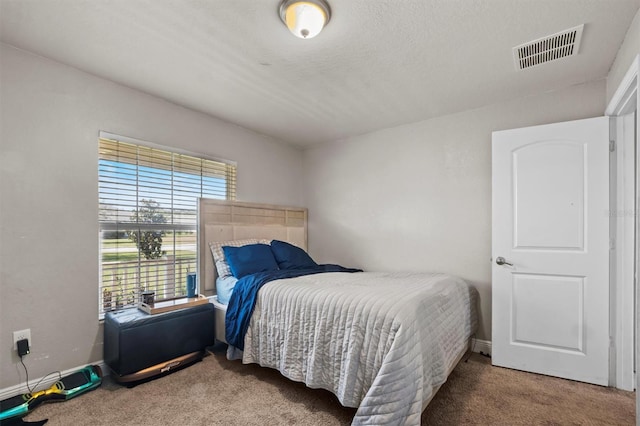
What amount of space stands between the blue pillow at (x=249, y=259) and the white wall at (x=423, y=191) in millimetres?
1219

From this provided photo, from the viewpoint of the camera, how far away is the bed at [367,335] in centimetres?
155

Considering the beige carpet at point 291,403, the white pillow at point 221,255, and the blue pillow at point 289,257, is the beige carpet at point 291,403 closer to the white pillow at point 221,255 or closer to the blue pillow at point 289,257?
the white pillow at point 221,255

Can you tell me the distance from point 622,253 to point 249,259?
3039 millimetres

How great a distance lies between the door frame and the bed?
0.98 metres

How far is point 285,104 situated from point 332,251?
201 centimetres

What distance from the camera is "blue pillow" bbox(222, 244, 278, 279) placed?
2909 millimetres

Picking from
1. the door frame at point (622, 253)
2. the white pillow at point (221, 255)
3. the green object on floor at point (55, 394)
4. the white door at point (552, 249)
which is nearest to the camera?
the green object on floor at point (55, 394)

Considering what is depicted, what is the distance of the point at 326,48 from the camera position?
81.4 inches

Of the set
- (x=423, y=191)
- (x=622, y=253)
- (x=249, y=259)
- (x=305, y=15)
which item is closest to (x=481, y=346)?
(x=622, y=253)

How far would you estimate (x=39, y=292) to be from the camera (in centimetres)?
215

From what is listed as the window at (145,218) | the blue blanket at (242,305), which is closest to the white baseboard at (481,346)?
the blue blanket at (242,305)

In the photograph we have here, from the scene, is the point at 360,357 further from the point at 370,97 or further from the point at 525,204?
the point at 370,97

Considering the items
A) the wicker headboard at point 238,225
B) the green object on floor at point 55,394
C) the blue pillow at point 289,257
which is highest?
the wicker headboard at point 238,225

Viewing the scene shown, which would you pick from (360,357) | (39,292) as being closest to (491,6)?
(360,357)
